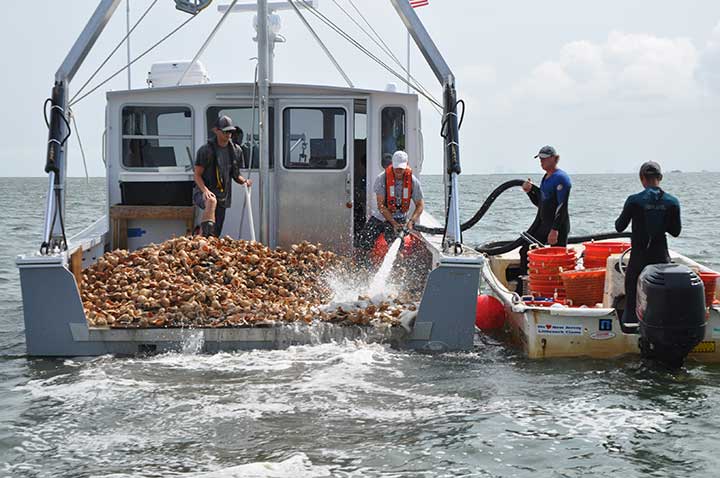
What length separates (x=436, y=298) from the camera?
9.03 metres

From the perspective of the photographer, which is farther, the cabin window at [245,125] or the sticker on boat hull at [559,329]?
the cabin window at [245,125]

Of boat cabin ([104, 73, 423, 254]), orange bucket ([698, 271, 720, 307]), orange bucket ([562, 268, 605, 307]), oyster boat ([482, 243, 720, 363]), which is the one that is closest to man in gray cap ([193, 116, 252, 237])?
boat cabin ([104, 73, 423, 254])

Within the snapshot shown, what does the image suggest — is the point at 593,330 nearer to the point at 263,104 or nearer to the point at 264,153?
the point at 264,153

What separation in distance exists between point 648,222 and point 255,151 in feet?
16.7

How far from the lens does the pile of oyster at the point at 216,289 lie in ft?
30.2

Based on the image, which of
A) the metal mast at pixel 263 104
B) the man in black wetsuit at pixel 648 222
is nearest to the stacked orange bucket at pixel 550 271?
the man in black wetsuit at pixel 648 222

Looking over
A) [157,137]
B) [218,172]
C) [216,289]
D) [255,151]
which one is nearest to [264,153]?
[255,151]

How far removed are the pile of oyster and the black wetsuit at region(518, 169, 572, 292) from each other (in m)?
2.15

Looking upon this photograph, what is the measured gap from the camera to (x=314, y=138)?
40.2 ft

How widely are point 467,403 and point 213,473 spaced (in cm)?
245

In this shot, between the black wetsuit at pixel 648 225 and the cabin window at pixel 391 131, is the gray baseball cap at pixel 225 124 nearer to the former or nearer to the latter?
the cabin window at pixel 391 131

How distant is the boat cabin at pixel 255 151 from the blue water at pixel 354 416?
290cm

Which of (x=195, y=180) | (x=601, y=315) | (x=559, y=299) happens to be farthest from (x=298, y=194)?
(x=601, y=315)

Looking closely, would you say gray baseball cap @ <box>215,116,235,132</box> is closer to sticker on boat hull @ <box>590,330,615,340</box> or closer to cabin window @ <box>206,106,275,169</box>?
cabin window @ <box>206,106,275,169</box>
